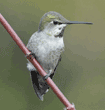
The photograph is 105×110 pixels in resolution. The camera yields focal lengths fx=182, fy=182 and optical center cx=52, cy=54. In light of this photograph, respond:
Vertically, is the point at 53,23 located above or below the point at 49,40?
above

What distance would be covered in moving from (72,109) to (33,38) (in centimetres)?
73

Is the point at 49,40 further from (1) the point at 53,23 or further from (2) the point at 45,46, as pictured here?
(1) the point at 53,23

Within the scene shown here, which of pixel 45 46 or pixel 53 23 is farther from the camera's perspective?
pixel 45 46

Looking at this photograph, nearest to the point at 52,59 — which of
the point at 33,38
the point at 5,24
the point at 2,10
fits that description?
the point at 33,38

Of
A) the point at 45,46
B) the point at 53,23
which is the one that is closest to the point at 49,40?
the point at 45,46

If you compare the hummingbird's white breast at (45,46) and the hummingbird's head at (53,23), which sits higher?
the hummingbird's head at (53,23)

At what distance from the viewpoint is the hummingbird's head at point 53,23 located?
146cm

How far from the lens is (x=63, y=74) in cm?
287

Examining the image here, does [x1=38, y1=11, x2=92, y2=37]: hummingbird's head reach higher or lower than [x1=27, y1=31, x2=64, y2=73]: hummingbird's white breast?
higher

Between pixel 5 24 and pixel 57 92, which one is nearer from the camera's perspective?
pixel 5 24

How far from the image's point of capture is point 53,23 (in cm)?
149

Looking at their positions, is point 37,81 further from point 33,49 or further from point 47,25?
point 47,25

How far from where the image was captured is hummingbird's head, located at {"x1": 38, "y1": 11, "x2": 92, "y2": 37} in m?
1.46

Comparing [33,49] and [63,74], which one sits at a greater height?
[33,49]
